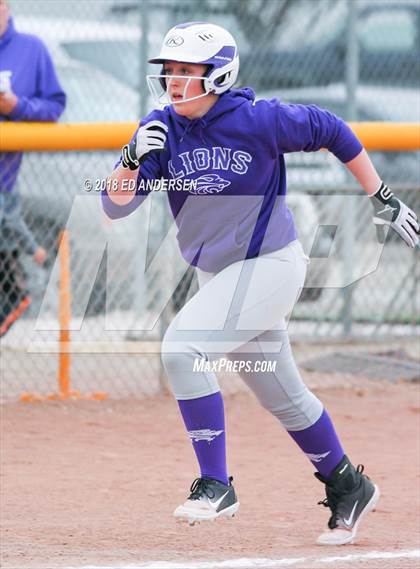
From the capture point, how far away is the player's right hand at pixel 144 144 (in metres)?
4.38

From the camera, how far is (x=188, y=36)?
4449 mm

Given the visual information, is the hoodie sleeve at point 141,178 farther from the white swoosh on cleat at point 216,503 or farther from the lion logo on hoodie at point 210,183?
the white swoosh on cleat at point 216,503

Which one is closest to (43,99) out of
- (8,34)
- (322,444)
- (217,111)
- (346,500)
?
(8,34)

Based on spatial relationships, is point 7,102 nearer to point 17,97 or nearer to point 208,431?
point 17,97

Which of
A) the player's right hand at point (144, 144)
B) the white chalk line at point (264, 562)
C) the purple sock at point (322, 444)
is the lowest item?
the white chalk line at point (264, 562)

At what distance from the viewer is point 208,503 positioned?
14.5 feet

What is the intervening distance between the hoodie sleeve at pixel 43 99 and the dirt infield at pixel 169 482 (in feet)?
5.61

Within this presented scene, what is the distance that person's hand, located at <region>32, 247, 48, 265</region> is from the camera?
7.67 m

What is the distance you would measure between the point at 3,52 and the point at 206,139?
343 cm

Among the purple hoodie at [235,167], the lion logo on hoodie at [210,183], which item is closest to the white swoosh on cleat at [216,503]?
the purple hoodie at [235,167]

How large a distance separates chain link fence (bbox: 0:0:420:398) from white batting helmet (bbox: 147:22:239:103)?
319 centimetres

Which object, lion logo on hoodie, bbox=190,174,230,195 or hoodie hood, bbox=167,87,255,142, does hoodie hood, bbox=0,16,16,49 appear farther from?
lion logo on hoodie, bbox=190,174,230,195

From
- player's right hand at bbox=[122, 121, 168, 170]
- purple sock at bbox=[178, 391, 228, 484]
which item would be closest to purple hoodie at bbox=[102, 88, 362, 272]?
player's right hand at bbox=[122, 121, 168, 170]

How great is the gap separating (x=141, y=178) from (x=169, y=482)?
5.87 ft
